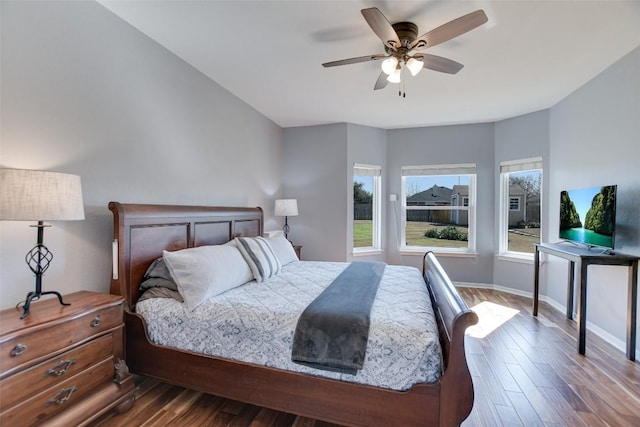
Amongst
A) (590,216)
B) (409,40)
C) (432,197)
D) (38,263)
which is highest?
(409,40)

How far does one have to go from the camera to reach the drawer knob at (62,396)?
1.45 metres

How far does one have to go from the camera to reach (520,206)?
4.52 meters

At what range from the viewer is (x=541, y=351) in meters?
2.67

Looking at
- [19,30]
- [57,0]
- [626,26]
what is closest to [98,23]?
[57,0]

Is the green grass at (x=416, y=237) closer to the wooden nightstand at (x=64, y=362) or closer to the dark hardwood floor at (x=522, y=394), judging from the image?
the dark hardwood floor at (x=522, y=394)

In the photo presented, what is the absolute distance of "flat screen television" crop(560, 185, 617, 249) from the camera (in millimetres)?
2619

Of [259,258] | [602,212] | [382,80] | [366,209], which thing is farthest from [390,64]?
[366,209]

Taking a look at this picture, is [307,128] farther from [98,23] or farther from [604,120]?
[604,120]

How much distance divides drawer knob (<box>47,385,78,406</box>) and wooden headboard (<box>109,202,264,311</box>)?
1.96ft

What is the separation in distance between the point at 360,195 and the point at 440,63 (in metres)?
2.84

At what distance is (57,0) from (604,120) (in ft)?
15.3

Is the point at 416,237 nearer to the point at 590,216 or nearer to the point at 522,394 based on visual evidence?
the point at 590,216

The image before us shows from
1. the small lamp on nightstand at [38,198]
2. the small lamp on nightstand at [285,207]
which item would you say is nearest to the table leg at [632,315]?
the small lamp on nightstand at [285,207]

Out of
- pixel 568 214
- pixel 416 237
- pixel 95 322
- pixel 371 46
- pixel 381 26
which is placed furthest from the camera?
pixel 416 237
